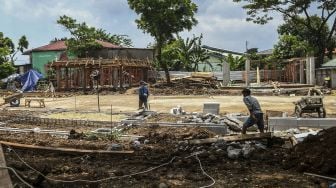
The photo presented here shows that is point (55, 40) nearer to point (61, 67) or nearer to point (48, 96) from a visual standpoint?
point (61, 67)

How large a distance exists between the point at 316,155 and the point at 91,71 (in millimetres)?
31732

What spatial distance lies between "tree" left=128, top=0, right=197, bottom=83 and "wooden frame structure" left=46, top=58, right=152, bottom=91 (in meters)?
3.21

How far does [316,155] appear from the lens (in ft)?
29.1

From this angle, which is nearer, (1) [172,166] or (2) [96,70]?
(1) [172,166]

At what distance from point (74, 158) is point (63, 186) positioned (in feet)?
8.72

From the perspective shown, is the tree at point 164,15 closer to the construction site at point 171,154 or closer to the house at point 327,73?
the house at point 327,73

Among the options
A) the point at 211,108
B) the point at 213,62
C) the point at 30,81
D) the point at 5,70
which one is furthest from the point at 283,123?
the point at 213,62

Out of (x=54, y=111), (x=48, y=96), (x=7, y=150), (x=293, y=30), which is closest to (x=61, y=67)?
(x=48, y=96)

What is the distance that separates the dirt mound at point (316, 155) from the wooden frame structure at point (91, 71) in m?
29.5

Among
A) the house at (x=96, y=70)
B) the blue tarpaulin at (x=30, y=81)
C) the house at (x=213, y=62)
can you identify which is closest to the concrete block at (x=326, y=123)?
the house at (x=96, y=70)

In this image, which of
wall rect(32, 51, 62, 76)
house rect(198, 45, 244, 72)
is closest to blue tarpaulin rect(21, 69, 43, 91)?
wall rect(32, 51, 62, 76)

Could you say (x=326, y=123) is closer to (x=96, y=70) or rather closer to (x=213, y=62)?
(x=96, y=70)

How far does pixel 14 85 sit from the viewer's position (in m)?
41.8

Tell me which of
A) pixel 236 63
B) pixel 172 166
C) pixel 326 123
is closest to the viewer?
pixel 172 166
